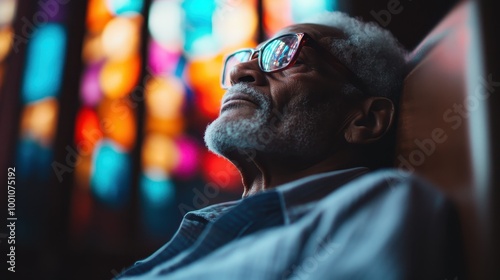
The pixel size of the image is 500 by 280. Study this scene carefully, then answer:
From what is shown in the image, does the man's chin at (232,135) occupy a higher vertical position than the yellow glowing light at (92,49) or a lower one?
lower

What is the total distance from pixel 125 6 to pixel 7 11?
74 cm

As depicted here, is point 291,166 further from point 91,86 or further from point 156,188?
point 91,86

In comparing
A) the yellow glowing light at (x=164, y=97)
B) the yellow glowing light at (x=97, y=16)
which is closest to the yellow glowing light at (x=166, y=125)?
the yellow glowing light at (x=164, y=97)

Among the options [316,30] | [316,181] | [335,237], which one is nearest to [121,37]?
[316,30]

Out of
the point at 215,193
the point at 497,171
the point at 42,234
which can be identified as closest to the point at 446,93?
the point at 497,171

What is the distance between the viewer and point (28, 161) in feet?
9.62

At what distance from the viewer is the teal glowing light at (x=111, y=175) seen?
3.05 metres

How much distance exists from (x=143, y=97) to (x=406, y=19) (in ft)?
7.15

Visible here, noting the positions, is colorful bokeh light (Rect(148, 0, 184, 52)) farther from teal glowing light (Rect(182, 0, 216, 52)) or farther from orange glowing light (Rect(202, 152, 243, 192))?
orange glowing light (Rect(202, 152, 243, 192))

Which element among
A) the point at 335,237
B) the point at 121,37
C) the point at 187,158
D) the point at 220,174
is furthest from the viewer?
the point at 121,37

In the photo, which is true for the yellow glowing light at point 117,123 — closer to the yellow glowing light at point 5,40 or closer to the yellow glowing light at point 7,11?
the yellow glowing light at point 5,40

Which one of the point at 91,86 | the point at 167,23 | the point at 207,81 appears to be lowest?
the point at 207,81

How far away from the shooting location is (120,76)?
3.24 metres

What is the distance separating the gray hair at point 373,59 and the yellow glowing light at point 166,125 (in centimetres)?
198
